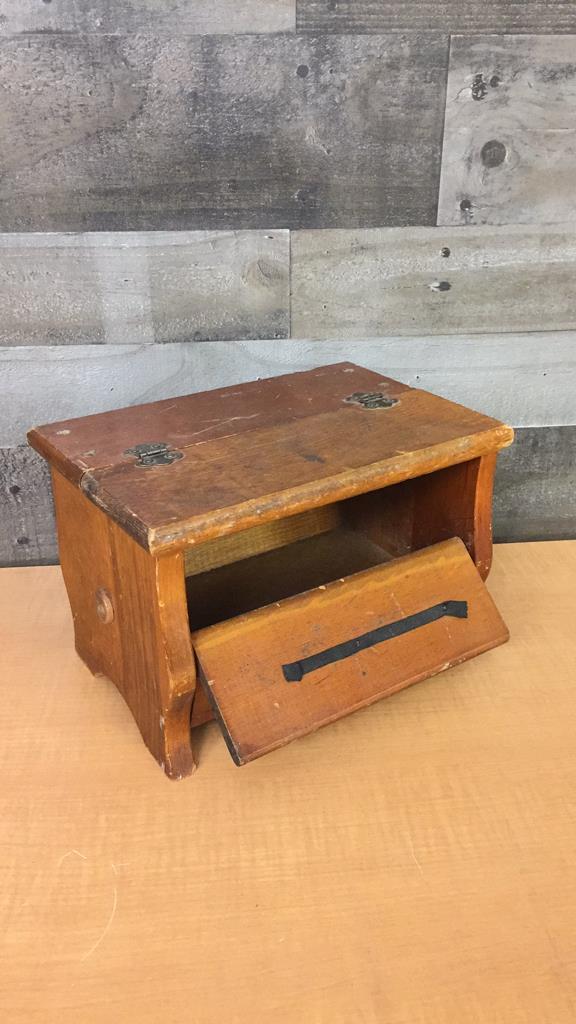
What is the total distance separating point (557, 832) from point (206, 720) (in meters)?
0.46

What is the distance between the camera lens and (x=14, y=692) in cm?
123

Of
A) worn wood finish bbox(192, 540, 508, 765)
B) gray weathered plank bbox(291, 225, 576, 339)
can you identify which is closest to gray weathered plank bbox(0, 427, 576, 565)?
gray weathered plank bbox(291, 225, 576, 339)

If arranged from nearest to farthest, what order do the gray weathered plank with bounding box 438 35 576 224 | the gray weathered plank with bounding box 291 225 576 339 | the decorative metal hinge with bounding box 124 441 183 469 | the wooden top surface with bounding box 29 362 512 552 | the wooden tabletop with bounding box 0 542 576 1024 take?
the wooden tabletop with bounding box 0 542 576 1024 → the wooden top surface with bounding box 29 362 512 552 → the decorative metal hinge with bounding box 124 441 183 469 → the gray weathered plank with bounding box 438 35 576 224 → the gray weathered plank with bounding box 291 225 576 339

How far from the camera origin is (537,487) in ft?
5.46

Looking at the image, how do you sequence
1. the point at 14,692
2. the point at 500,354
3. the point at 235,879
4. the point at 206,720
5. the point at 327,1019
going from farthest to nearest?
the point at 500,354, the point at 14,692, the point at 206,720, the point at 235,879, the point at 327,1019

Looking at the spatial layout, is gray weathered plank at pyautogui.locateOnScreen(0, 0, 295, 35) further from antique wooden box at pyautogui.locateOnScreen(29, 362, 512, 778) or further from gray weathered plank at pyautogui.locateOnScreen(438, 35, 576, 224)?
antique wooden box at pyautogui.locateOnScreen(29, 362, 512, 778)

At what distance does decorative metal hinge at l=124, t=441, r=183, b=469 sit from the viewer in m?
1.06

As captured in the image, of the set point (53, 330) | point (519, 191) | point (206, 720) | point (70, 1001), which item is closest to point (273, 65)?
point (519, 191)

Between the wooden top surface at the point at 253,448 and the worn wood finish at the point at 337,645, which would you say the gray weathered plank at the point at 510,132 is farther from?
the worn wood finish at the point at 337,645

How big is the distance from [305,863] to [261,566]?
556 millimetres

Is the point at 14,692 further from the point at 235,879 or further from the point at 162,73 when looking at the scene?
the point at 162,73

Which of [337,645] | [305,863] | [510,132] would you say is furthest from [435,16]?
[305,863]

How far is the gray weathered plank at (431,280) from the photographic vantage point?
146cm

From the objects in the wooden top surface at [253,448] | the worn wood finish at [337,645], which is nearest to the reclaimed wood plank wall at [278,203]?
the wooden top surface at [253,448]
